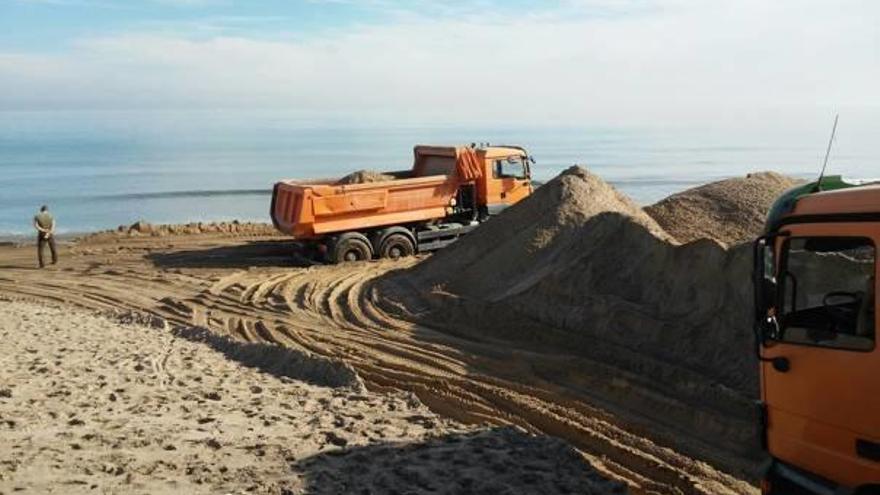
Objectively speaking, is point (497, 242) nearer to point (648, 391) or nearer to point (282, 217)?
point (282, 217)

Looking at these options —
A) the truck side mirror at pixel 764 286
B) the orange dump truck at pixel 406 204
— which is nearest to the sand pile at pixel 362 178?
the orange dump truck at pixel 406 204

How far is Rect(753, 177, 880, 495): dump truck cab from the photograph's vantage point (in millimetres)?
5383

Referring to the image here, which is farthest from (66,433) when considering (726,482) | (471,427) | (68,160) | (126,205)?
(68,160)

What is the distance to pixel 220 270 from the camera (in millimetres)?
22359

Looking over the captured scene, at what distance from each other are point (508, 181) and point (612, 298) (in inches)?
385

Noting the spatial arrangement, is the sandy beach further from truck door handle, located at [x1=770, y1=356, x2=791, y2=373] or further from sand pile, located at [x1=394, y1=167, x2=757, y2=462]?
sand pile, located at [x1=394, y1=167, x2=757, y2=462]

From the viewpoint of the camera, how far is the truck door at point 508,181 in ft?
77.5

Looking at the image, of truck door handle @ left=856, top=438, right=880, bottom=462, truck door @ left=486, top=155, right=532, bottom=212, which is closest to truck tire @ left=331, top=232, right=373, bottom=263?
truck door @ left=486, top=155, right=532, bottom=212

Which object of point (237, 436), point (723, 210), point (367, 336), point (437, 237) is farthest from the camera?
point (437, 237)

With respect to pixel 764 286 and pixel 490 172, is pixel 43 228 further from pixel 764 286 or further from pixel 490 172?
pixel 764 286

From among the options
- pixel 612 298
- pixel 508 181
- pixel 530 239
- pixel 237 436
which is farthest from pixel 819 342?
pixel 508 181

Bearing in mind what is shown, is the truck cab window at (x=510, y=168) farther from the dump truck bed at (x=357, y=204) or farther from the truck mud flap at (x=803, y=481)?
the truck mud flap at (x=803, y=481)

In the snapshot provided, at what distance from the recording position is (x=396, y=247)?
22.9m

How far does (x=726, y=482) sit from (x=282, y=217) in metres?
15.9
